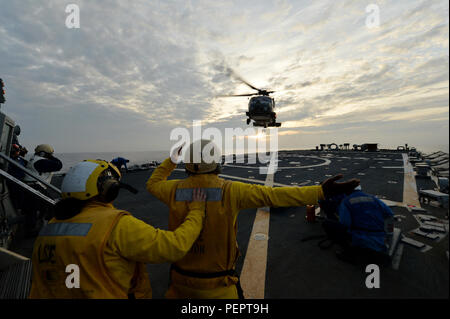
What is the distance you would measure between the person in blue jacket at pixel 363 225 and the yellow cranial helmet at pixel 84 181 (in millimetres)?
4688

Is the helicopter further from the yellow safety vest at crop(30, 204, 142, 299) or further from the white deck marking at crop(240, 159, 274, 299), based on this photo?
the yellow safety vest at crop(30, 204, 142, 299)

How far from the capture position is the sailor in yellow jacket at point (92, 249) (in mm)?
1841

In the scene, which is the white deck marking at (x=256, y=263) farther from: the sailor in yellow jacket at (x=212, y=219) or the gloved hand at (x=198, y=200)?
the gloved hand at (x=198, y=200)

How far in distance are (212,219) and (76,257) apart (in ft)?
4.98

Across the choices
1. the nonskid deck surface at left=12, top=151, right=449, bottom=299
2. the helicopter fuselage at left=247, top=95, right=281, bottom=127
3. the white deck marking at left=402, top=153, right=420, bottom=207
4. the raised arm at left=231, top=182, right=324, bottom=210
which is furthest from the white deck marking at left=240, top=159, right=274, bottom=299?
the helicopter fuselage at left=247, top=95, right=281, bottom=127

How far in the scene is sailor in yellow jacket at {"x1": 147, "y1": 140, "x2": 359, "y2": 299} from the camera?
8.47 ft

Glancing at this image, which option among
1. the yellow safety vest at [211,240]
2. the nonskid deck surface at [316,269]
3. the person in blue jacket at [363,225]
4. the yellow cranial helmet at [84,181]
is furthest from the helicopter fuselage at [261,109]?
the yellow cranial helmet at [84,181]

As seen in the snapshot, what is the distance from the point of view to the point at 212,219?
259cm

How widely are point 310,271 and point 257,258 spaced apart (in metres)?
1.26

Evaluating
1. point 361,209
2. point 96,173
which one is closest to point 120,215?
point 96,173

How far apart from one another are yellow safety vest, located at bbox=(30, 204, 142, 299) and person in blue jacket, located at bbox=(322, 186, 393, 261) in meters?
4.44

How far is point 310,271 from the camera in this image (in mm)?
4055
